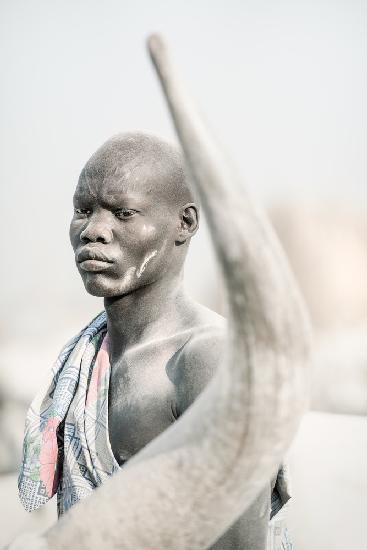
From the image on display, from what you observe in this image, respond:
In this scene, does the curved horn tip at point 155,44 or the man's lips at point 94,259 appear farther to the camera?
the man's lips at point 94,259

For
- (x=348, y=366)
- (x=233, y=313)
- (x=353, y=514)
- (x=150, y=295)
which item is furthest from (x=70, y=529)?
(x=348, y=366)

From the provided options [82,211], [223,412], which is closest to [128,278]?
[82,211]

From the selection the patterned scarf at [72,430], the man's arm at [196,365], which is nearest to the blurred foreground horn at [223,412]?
the man's arm at [196,365]

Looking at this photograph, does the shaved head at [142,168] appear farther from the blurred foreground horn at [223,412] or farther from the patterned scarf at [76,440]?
the blurred foreground horn at [223,412]

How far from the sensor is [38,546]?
81 cm

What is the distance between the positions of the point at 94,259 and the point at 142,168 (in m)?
0.15

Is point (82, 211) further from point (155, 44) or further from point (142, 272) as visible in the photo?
point (155, 44)

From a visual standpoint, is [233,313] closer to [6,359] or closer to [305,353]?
[305,353]

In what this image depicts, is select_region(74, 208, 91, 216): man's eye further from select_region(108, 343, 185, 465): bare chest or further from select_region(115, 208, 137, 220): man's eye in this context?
select_region(108, 343, 185, 465): bare chest

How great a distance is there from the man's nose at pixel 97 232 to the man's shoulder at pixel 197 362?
0.19 meters

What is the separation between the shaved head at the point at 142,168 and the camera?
1223 millimetres

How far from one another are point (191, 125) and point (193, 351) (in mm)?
487

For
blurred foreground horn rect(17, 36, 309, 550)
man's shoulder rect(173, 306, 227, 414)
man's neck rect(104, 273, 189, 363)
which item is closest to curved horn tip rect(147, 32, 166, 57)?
blurred foreground horn rect(17, 36, 309, 550)

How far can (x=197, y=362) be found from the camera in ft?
3.72
